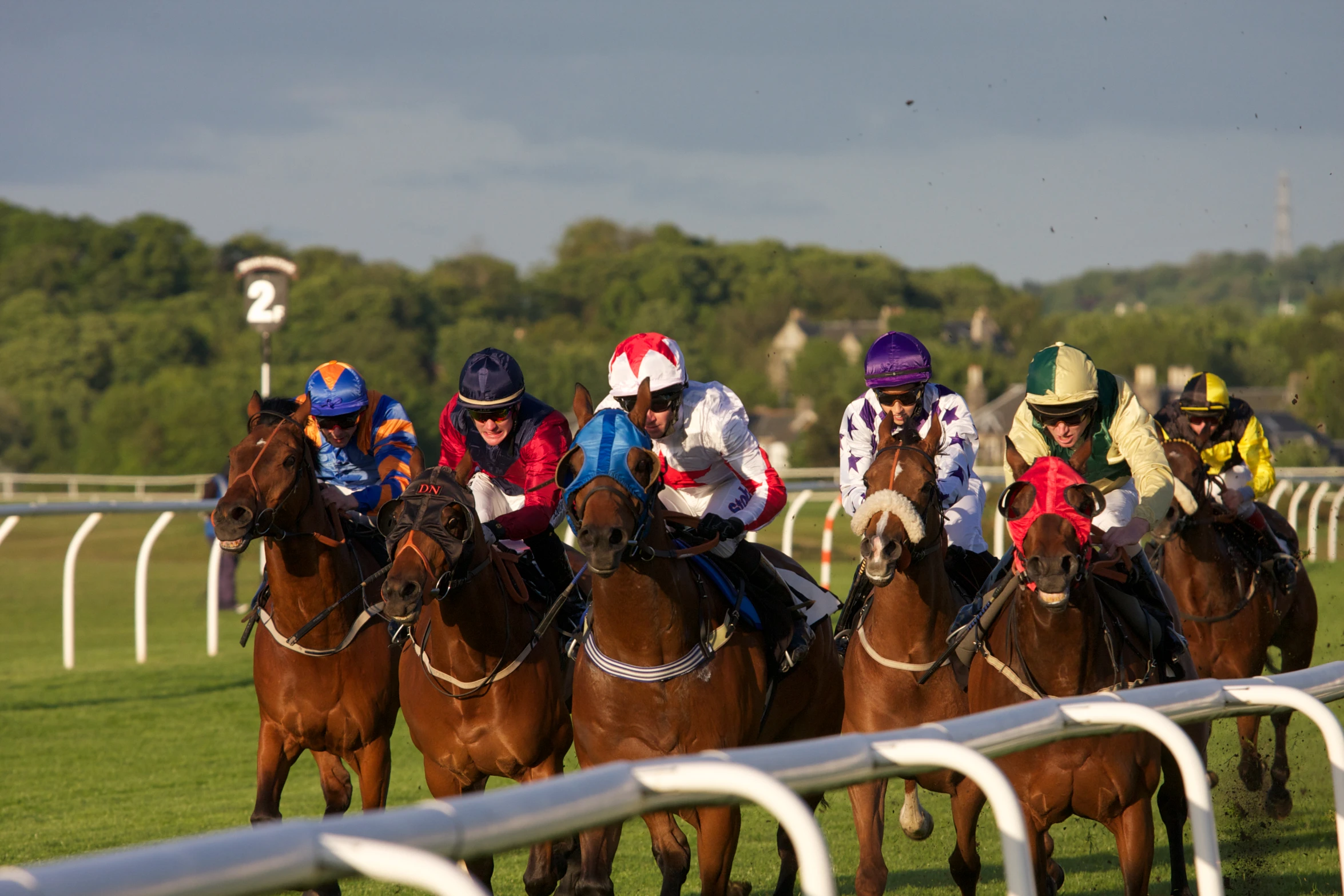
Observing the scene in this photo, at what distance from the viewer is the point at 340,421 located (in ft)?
19.1

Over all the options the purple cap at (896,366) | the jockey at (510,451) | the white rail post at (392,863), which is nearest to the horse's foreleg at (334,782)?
the jockey at (510,451)

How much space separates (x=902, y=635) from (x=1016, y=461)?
0.95 metres

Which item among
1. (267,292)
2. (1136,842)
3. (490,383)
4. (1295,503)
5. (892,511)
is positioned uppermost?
(267,292)

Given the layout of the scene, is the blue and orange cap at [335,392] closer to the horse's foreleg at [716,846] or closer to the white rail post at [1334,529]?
the horse's foreleg at [716,846]

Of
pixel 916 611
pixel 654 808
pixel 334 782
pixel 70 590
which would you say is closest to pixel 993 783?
pixel 654 808

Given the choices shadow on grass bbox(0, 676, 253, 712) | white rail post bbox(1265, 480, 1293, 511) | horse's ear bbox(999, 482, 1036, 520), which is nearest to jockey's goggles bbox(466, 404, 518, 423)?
horse's ear bbox(999, 482, 1036, 520)

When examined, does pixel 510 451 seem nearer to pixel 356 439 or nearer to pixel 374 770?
pixel 356 439

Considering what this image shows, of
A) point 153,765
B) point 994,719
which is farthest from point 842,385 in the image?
point 994,719

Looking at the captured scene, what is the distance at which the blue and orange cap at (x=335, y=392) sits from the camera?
225 inches

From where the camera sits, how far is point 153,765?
26.1 ft

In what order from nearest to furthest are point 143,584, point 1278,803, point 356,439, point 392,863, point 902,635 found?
point 392,863, point 902,635, point 356,439, point 1278,803, point 143,584

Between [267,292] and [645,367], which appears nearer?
[645,367]

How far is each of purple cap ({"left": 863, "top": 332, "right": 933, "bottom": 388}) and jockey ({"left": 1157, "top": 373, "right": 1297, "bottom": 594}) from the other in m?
2.89

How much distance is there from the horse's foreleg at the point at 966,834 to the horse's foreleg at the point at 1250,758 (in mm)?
2515
